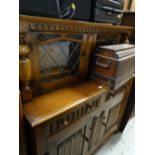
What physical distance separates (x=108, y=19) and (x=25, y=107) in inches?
35.8

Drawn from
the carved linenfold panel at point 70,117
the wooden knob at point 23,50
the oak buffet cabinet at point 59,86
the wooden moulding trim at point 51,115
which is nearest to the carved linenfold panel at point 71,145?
the oak buffet cabinet at point 59,86

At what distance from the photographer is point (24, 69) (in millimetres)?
645

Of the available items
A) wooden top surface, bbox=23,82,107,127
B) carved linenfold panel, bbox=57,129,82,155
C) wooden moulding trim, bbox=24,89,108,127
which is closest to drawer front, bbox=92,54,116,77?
wooden top surface, bbox=23,82,107,127

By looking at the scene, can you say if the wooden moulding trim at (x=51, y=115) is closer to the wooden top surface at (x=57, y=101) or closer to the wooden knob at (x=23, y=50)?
the wooden top surface at (x=57, y=101)

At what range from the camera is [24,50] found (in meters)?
0.62

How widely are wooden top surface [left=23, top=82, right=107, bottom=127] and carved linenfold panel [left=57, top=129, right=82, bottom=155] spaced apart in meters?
0.31

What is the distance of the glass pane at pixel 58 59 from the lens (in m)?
0.81

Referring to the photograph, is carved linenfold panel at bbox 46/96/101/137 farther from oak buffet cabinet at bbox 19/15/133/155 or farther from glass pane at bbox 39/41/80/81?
glass pane at bbox 39/41/80/81

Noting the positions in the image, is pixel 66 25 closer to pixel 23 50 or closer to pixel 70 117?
pixel 23 50

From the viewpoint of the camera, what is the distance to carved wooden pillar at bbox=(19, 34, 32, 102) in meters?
0.62

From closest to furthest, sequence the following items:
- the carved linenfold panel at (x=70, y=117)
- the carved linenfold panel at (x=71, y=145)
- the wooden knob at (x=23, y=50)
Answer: the wooden knob at (x=23, y=50) < the carved linenfold panel at (x=70, y=117) < the carved linenfold panel at (x=71, y=145)

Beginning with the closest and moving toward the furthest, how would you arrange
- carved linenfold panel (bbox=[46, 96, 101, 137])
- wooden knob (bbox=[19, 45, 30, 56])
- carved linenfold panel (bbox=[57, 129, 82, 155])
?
wooden knob (bbox=[19, 45, 30, 56])
carved linenfold panel (bbox=[46, 96, 101, 137])
carved linenfold panel (bbox=[57, 129, 82, 155])
